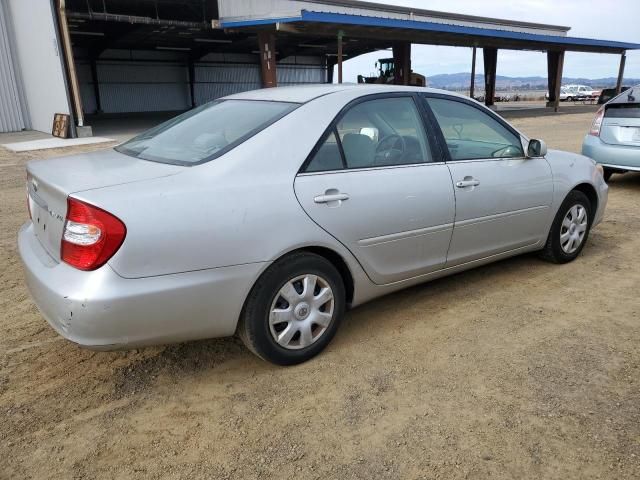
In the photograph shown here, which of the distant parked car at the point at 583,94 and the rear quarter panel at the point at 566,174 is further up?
the rear quarter panel at the point at 566,174

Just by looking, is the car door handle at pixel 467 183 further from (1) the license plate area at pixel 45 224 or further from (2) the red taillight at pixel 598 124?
(2) the red taillight at pixel 598 124

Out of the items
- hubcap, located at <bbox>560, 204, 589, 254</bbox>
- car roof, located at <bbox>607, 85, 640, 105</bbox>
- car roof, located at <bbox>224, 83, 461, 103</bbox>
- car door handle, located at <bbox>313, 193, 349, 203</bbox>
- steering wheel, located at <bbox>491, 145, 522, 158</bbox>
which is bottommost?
hubcap, located at <bbox>560, 204, 589, 254</bbox>

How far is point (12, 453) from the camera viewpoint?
234cm

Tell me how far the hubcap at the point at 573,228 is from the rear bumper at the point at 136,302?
3.05m

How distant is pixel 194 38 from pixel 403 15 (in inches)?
472

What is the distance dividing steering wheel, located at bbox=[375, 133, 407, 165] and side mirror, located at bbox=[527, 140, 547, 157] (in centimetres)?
122

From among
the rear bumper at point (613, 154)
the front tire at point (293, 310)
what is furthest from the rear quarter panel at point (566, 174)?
the rear bumper at point (613, 154)

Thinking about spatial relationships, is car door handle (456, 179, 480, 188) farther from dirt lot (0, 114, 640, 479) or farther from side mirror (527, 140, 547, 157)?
dirt lot (0, 114, 640, 479)

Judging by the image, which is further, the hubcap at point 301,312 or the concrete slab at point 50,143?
the concrete slab at point 50,143

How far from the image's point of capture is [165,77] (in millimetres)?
35625

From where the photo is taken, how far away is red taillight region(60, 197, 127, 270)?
2.34 meters

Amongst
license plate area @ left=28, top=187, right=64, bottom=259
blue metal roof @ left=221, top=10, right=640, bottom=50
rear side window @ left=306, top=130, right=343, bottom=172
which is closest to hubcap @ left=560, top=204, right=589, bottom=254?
rear side window @ left=306, top=130, right=343, bottom=172

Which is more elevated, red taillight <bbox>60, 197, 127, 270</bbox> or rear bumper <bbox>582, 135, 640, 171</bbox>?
red taillight <bbox>60, 197, 127, 270</bbox>

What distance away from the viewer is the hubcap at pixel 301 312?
286 centimetres
